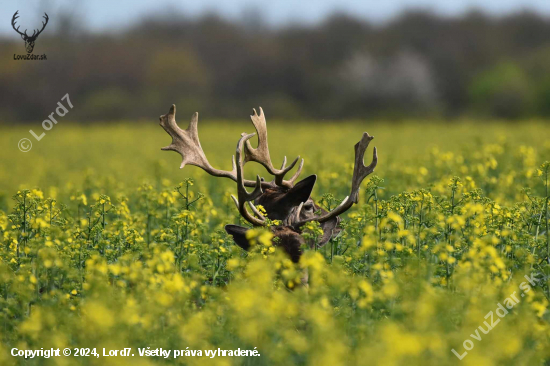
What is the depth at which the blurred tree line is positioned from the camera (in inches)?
1540

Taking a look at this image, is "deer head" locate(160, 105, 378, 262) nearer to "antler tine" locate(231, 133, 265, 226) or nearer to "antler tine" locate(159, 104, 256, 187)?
"antler tine" locate(231, 133, 265, 226)

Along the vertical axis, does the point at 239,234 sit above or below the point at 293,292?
above

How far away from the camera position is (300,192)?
643cm

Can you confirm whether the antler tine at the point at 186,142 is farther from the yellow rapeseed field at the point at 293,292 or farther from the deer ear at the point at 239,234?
the deer ear at the point at 239,234

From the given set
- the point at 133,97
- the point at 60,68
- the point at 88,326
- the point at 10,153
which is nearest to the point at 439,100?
the point at 133,97

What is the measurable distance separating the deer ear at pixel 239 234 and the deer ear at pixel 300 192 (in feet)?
1.72

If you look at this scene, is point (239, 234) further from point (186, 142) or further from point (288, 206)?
point (186, 142)

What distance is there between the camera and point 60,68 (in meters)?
38.9

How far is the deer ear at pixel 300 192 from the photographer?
6.31 meters

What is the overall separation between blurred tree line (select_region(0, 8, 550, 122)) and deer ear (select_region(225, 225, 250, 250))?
32708 mm

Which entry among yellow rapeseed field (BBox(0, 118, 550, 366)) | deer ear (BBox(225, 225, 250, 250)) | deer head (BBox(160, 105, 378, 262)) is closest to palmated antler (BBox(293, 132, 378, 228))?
deer head (BBox(160, 105, 378, 262))

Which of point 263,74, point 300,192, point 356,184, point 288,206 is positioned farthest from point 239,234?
point 263,74

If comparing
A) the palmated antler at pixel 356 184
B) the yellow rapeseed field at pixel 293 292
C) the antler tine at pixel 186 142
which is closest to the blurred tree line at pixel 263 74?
the antler tine at pixel 186 142

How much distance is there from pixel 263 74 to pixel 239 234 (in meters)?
37.7
